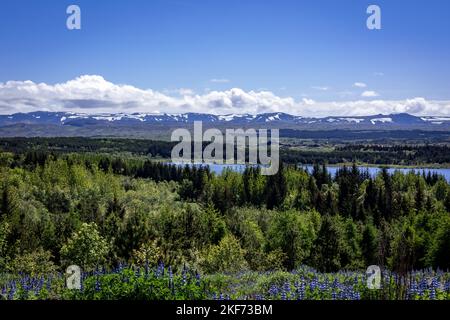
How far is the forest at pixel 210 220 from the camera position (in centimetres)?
4459

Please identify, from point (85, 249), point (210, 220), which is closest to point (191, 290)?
point (85, 249)

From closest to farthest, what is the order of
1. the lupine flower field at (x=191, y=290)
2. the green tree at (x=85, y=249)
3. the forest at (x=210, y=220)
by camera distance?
the lupine flower field at (x=191, y=290), the green tree at (x=85, y=249), the forest at (x=210, y=220)

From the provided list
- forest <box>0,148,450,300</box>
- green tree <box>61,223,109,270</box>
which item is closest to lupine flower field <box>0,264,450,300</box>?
forest <box>0,148,450,300</box>

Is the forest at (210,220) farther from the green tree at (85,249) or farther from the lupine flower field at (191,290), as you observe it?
the lupine flower field at (191,290)

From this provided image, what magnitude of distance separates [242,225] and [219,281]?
6144 centimetres

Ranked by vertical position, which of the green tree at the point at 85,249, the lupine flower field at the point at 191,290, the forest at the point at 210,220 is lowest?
the forest at the point at 210,220

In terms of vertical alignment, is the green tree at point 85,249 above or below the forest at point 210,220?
above

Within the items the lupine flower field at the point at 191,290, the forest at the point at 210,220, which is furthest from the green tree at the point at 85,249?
the lupine flower field at the point at 191,290

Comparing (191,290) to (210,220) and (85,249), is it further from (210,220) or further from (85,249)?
(210,220)
